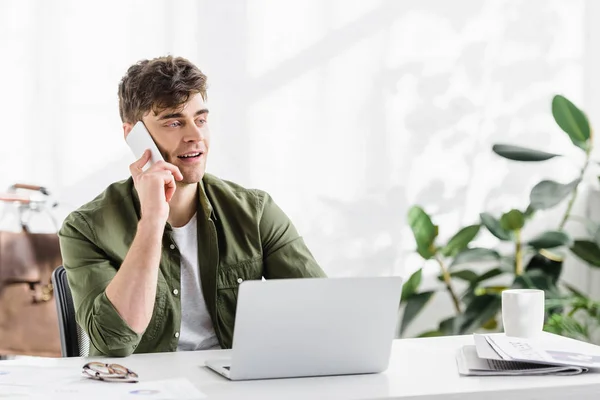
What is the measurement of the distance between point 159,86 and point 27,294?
0.92m

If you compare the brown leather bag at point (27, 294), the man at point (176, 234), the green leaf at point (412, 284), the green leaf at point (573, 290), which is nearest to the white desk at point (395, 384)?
the man at point (176, 234)

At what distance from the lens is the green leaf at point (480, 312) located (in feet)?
10.3

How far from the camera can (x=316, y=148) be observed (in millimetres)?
3369

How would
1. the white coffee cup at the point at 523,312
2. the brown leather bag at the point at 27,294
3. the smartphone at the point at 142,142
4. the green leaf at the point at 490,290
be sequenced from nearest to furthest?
the white coffee cup at the point at 523,312 < the smartphone at the point at 142,142 < the brown leather bag at the point at 27,294 < the green leaf at the point at 490,290

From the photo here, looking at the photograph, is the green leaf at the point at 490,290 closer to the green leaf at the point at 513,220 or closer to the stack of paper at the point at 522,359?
the green leaf at the point at 513,220

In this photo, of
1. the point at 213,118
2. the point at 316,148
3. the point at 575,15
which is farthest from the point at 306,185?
the point at 575,15

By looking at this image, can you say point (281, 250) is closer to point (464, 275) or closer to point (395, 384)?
point (395, 384)

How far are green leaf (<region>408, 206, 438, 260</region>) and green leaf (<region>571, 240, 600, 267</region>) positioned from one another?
56 centimetres

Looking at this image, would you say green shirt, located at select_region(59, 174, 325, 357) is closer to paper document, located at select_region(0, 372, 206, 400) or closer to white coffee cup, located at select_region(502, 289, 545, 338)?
paper document, located at select_region(0, 372, 206, 400)

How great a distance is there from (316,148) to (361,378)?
81.7 inches

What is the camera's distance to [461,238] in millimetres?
3322

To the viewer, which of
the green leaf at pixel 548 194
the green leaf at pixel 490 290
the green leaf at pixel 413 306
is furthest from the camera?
the green leaf at pixel 490 290

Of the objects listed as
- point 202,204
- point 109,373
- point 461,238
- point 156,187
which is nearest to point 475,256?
point 461,238

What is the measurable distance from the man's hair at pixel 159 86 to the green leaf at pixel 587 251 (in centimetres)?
188
